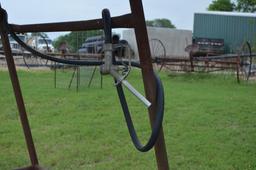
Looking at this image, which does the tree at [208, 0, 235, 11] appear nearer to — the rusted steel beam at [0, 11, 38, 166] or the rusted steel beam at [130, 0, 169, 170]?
the rusted steel beam at [0, 11, 38, 166]

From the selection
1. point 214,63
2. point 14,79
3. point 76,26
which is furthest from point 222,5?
point 76,26

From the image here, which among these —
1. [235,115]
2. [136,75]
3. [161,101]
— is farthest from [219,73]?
[161,101]

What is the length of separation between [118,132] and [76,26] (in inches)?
112

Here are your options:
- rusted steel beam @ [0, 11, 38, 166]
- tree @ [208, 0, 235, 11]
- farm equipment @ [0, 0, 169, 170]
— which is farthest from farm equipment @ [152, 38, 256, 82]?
tree @ [208, 0, 235, 11]

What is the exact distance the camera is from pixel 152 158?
319 cm

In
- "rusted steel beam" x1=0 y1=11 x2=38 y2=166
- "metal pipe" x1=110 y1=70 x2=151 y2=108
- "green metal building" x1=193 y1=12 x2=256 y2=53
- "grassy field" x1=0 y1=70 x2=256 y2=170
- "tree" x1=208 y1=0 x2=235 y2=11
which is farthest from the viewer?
"tree" x1=208 y1=0 x2=235 y2=11

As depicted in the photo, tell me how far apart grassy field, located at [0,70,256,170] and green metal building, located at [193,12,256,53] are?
19.4m

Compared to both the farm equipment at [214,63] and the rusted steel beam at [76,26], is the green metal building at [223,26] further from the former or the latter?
the rusted steel beam at [76,26]

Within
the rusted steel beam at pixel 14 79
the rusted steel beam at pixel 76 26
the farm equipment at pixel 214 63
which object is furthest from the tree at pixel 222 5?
the rusted steel beam at pixel 76 26

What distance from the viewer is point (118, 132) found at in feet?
13.4

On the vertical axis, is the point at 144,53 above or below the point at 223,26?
below

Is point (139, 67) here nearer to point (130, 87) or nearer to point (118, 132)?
point (130, 87)

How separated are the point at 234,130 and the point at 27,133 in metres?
2.67

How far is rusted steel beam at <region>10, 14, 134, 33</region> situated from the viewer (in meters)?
1.19
